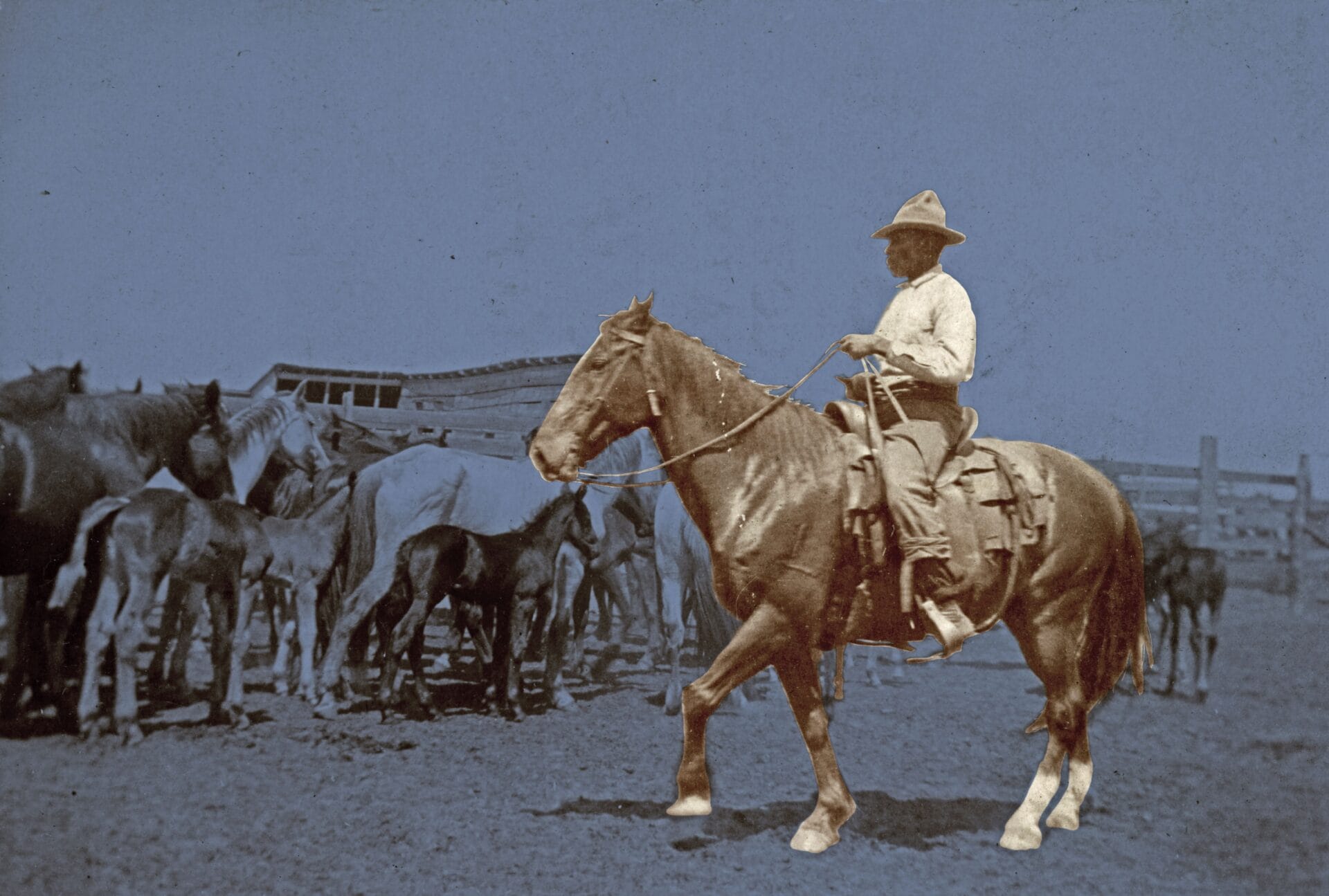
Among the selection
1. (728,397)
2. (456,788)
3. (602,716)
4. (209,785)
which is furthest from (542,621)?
(728,397)

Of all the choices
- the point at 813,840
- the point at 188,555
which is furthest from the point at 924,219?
the point at 188,555

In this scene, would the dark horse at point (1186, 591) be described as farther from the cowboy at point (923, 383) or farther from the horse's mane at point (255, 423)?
the horse's mane at point (255, 423)

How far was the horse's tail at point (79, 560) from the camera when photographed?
493 cm

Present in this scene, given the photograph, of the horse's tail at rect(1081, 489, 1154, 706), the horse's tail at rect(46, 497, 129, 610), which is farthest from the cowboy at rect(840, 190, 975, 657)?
the horse's tail at rect(46, 497, 129, 610)

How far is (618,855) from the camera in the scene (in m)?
4.49

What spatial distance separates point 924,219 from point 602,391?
5.85 ft

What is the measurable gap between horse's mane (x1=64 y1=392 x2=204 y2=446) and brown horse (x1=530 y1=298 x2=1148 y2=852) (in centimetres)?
241

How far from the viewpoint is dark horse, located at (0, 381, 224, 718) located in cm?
475

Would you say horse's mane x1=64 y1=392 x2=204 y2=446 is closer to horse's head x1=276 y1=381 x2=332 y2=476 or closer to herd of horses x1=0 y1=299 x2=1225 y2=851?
herd of horses x1=0 y1=299 x2=1225 y2=851

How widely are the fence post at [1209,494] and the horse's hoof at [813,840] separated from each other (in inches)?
167

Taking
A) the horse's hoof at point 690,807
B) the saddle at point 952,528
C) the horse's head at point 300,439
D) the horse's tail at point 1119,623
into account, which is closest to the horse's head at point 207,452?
the horse's head at point 300,439

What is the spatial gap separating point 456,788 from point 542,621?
2.06 metres

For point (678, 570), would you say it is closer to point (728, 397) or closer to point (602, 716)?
point (602, 716)

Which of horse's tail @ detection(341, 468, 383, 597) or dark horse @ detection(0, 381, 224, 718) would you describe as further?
horse's tail @ detection(341, 468, 383, 597)
